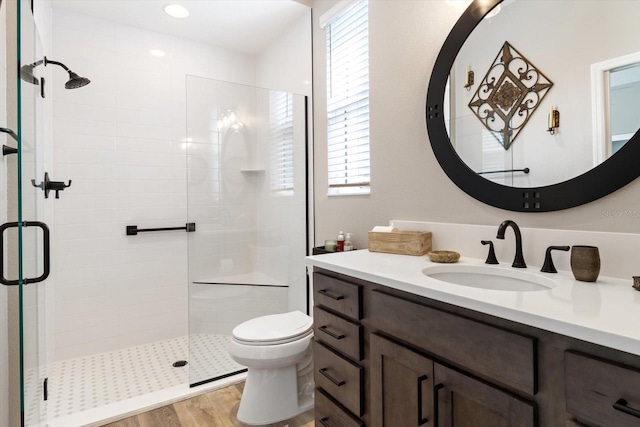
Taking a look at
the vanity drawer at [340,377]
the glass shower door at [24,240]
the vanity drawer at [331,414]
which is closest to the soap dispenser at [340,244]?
the vanity drawer at [340,377]

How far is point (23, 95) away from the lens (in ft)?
3.62

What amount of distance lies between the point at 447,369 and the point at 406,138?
1138 mm

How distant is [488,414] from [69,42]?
3.34 meters

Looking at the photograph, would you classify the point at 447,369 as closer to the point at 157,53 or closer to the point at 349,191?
the point at 349,191

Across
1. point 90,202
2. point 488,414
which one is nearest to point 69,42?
point 90,202

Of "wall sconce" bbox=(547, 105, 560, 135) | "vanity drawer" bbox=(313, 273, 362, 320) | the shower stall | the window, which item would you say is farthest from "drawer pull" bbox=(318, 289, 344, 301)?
the shower stall

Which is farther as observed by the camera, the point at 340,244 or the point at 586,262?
the point at 340,244

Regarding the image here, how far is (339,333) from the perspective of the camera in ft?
4.30

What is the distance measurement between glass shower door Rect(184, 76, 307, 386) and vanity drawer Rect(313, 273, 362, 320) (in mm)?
1090

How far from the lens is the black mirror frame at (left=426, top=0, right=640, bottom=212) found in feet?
3.34

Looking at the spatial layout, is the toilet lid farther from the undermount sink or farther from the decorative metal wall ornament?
the decorative metal wall ornament

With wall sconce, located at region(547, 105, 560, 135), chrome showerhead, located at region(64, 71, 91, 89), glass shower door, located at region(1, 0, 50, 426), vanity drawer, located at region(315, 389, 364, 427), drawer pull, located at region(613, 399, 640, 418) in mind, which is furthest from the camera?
chrome showerhead, located at region(64, 71, 91, 89)

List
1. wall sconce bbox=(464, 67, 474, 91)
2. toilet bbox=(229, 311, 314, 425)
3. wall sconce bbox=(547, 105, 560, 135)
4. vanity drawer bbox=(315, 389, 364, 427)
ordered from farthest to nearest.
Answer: toilet bbox=(229, 311, 314, 425)
wall sconce bbox=(464, 67, 474, 91)
vanity drawer bbox=(315, 389, 364, 427)
wall sconce bbox=(547, 105, 560, 135)

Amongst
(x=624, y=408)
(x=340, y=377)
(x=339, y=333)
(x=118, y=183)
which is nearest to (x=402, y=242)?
(x=339, y=333)
